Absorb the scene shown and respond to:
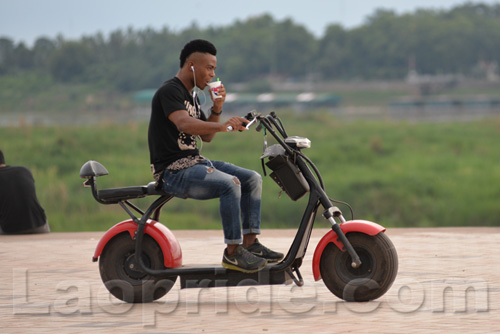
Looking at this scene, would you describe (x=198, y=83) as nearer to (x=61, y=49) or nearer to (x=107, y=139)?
(x=107, y=139)

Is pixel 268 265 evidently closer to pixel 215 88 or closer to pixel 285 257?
pixel 285 257

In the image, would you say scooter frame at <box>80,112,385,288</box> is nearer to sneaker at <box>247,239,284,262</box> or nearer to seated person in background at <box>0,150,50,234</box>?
sneaker at <box>247,239,284,262</box>

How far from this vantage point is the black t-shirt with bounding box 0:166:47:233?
1112 cm

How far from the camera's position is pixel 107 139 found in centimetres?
2894

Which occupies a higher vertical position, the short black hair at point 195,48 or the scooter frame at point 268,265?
the short black hair at point 195,48

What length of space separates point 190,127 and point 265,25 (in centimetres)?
13484

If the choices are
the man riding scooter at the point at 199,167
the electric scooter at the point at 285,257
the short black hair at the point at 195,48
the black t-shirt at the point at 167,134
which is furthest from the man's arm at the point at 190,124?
the short black hair at the point at 195,48

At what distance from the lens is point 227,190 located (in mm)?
6152

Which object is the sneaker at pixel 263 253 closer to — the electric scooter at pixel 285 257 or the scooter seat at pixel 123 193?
the electric scooter at pixel 285 257

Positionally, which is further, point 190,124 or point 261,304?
point 261,304

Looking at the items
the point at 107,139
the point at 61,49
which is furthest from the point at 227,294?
the point at 61,49

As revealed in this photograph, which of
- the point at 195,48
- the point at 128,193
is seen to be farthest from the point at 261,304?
the point at 195,48

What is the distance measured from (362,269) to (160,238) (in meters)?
1.31

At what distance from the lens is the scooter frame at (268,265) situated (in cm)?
619
